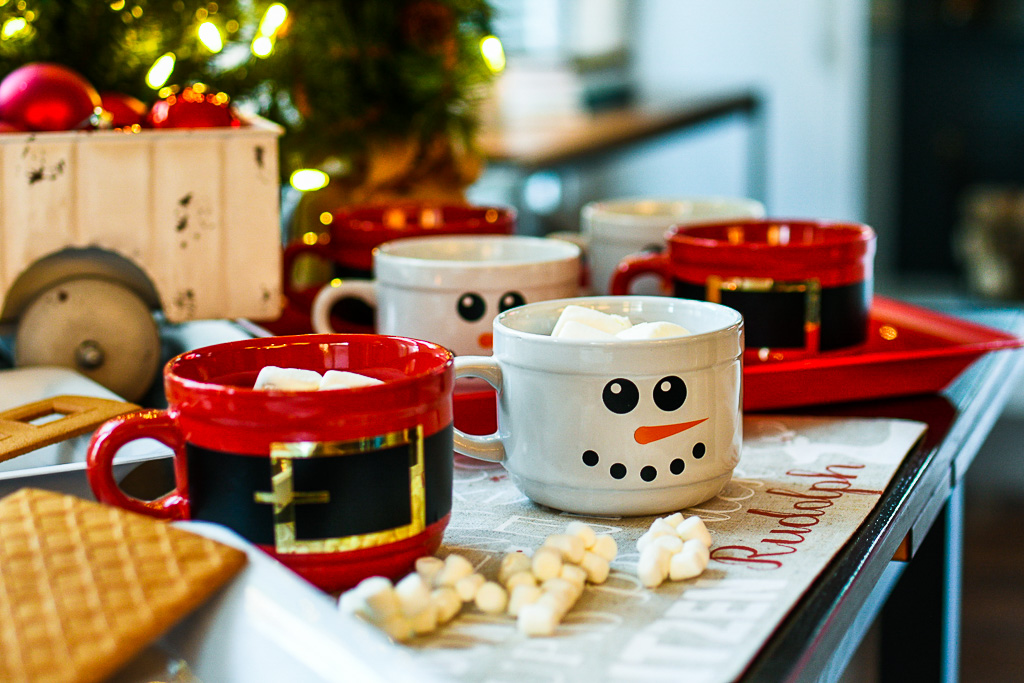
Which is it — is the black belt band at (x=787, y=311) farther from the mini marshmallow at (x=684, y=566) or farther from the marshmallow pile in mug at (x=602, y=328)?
the mini marshmallow at (x=684, y=566)

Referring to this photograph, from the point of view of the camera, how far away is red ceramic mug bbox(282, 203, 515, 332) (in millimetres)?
756

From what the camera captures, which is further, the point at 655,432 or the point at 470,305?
the point at 470,305

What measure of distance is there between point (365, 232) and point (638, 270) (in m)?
0.20

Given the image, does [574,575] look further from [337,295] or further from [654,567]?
[337,295]

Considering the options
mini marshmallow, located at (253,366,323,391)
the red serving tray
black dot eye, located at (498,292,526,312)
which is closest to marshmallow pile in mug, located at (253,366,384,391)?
mini marshmallow, located at (253,366,323,391)

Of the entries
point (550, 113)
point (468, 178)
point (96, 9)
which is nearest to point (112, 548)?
point (96, 9)

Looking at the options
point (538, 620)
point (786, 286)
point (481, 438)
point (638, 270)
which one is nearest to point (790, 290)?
point (786, 286)

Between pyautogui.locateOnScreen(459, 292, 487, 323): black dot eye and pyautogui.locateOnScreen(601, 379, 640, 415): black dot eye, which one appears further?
pyautogui.locateOnScreen(459, 292, 487, 323): black dot eye

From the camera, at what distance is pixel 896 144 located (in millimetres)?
3457

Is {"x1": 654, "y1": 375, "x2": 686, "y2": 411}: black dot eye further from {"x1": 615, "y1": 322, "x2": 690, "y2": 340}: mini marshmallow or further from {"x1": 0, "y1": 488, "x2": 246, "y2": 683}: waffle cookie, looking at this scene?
{"x1": 0, "y1": 488, "x2": 246, "y2": 683}: waffle cookie

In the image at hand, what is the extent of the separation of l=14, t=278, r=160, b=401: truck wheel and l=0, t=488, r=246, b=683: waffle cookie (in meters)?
0.28

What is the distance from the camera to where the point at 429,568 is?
0.41 meters

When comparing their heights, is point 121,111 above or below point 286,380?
above

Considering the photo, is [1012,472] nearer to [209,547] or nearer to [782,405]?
[782,405]
